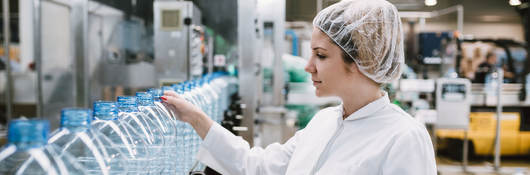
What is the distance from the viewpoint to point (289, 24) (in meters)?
4.46

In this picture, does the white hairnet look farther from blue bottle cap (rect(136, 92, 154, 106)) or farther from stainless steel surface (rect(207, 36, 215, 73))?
stainless steel surface (rect(207, 36, 215, 73))

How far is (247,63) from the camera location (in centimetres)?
264

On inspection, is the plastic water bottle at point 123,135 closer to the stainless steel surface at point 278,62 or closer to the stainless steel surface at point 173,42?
the stainless steel surface at point 173,42

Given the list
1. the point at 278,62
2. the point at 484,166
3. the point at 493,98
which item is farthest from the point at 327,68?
the point at 484,166

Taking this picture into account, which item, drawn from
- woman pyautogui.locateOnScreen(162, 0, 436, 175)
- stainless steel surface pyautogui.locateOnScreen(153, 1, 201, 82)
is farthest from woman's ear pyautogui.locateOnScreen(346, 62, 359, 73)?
stainless steel surface pyautogui.locateOnScreen(153, 1, 201, 82)

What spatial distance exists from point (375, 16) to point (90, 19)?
4.24m

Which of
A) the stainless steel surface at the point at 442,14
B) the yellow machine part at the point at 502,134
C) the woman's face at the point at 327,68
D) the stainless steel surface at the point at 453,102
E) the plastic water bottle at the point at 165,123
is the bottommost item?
the yellow machine part at the point at 502,134

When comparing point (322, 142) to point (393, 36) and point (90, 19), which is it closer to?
point (393, 36)

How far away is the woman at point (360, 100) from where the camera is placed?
3.67ft

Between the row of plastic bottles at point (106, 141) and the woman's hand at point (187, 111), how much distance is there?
0.02 m

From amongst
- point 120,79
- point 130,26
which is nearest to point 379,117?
point 120,79

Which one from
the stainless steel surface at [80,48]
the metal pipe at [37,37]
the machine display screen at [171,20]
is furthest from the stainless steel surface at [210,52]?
the metal pipe at [37,37]

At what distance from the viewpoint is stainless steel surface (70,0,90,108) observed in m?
4.09

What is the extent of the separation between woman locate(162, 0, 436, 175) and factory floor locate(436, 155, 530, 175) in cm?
469
